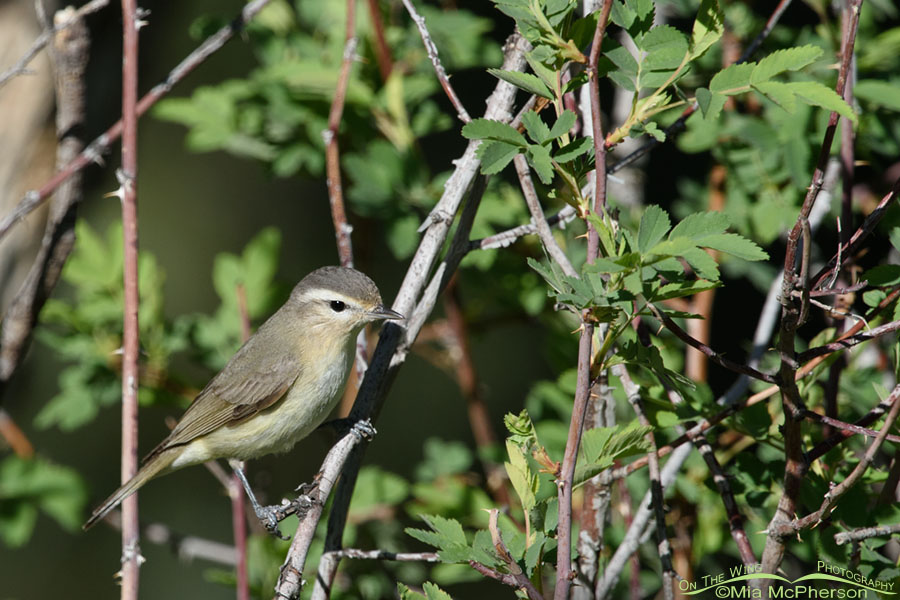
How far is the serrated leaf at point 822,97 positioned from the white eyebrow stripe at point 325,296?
2.05 m

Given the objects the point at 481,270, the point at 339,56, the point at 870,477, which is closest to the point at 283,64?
the point at 339,56

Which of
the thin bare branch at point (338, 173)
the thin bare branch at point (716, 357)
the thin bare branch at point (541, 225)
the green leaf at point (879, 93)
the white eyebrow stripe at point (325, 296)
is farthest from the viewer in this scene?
the white eyebrow stripe at point (325, 296)

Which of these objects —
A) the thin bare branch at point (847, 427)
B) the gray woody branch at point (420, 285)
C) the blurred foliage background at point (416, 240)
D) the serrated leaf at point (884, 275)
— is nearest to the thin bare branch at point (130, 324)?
the gray woody branch at point (420, 285)

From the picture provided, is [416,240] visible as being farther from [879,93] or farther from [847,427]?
[847,427]

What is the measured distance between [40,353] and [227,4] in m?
3.43

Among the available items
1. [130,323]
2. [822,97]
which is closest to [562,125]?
[822,97]

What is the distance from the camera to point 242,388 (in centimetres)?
363

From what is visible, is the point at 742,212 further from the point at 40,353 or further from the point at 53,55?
the point at 40,353

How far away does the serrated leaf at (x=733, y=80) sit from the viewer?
1803 mm

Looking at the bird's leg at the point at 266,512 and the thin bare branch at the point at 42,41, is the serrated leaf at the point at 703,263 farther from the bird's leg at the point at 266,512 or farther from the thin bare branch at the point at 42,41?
the thin bare branch at the point at 42,41

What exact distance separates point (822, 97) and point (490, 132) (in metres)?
0.68

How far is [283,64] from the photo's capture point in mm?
3533

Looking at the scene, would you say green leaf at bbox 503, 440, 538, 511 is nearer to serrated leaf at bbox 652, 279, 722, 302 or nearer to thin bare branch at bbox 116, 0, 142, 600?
serrated leaf at bbox 652, 279, 722, 302

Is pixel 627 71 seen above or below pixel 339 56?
below
